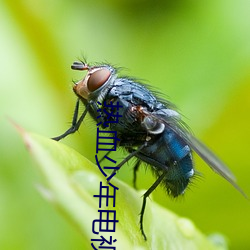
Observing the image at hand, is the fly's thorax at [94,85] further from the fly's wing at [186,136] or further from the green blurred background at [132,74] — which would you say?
the green blurred background at [132,74]

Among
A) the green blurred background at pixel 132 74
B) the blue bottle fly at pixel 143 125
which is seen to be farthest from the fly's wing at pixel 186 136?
the green blurred background at pixel 132 74

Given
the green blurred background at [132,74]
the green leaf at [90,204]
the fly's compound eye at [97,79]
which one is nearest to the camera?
the green leaf at [90,204]

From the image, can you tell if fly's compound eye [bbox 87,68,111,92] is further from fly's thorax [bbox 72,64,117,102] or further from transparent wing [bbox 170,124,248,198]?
transparent wing [bbox 170,124,248,198]

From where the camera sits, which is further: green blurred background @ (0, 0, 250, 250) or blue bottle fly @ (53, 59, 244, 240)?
green blurred background @ (0, 0, 250, 250)

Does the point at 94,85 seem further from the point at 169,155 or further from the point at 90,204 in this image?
the point at 90,204

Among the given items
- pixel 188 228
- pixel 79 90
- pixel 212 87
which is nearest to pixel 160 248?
pixel 188 228

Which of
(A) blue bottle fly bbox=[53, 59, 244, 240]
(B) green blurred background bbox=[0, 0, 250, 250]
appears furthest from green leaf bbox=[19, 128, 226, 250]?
(B) green blurred background bbox=[0, 0, 250, 250]

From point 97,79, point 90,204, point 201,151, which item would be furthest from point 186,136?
point 90,204
